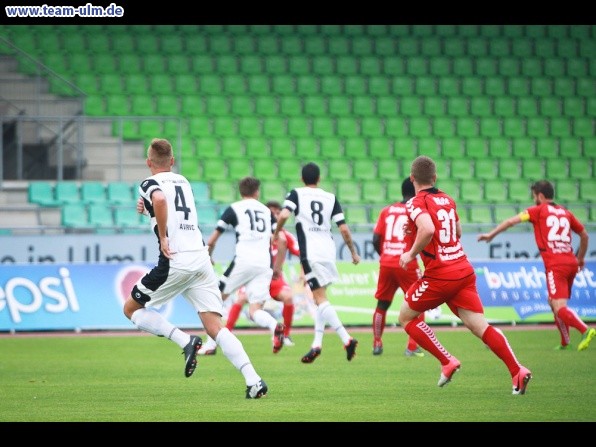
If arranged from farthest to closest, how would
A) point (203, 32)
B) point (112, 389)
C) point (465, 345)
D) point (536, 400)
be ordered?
point (203, 32) → point (465, 345) → point (112, 389) → point (536, 400)

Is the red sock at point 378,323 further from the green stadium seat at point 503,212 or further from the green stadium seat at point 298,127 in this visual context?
the green stadium seat at point 298,127

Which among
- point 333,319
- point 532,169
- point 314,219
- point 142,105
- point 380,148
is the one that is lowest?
point 333,319

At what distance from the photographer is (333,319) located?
12789mm

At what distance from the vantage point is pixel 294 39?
94.3 ft

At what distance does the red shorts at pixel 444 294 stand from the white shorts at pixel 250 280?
15.3 feet

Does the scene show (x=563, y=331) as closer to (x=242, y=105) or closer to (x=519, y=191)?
(x=519, y=191)

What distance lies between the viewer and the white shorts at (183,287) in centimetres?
884

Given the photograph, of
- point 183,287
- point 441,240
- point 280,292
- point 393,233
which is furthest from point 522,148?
point 183,287

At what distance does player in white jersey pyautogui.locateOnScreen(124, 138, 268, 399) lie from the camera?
881cm

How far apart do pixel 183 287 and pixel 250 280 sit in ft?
16.8
